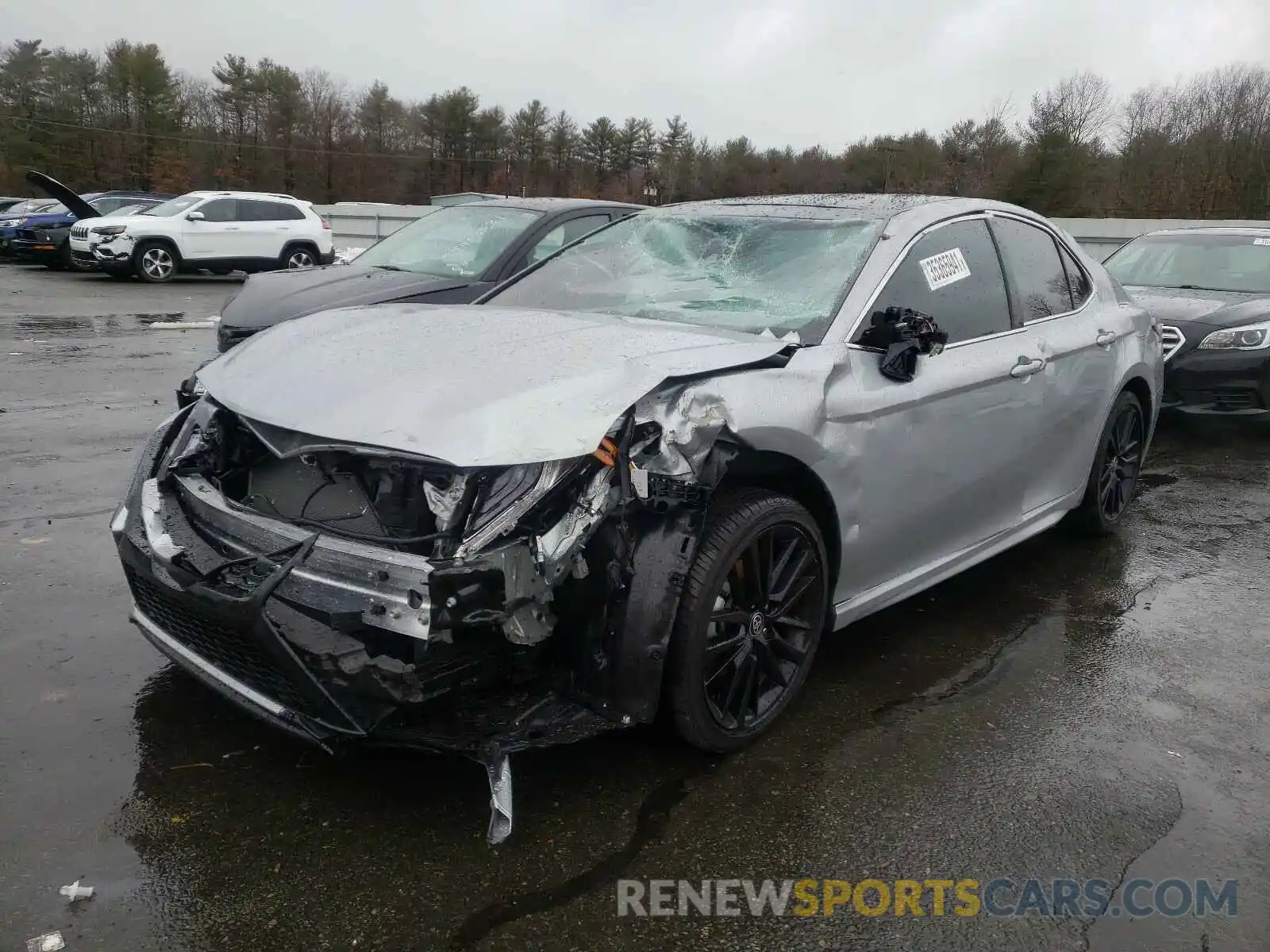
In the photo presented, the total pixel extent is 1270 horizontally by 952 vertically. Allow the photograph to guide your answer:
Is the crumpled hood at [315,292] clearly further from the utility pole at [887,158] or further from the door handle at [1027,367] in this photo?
the utility pole at [887,158]

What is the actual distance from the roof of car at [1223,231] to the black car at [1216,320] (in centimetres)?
2

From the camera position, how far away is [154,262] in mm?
19344

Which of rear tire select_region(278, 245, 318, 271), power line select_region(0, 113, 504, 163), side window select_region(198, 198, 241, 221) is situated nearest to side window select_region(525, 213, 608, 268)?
rear tire select_region(278, 245, 318, 271)

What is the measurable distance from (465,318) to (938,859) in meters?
2.30

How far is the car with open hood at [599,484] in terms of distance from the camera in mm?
2475

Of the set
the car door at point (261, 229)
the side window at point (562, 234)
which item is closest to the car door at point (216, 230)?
the car door at point (261, 229)

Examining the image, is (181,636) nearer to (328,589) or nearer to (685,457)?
(328,589)

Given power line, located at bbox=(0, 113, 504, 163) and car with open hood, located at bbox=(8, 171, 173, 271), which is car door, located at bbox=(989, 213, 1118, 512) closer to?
car with open hood, located at bbox=(8, 171, 173, 271)

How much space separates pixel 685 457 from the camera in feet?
8.86

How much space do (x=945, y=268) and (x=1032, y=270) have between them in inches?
33.0

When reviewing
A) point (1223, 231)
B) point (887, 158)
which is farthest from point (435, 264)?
point (887, 158)

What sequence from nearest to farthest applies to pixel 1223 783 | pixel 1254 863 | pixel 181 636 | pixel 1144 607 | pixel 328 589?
pixel 328 589 < pixel 1254 863 < pixel 181 636 < pixel 1223 783 < pixel 1144 607

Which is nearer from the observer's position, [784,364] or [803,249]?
[784,364]

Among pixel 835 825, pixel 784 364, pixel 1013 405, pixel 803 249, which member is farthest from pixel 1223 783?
pixel 803 249
